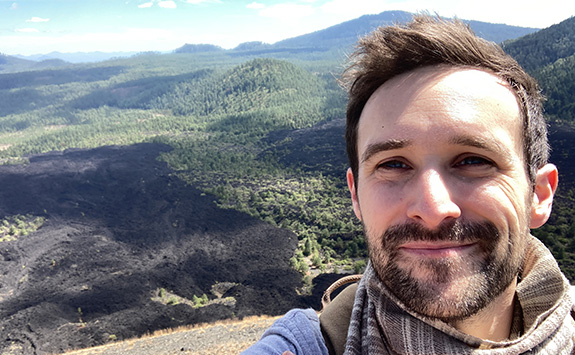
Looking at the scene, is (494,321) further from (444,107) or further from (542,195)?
(444,107)

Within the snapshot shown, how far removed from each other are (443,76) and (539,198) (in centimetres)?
59

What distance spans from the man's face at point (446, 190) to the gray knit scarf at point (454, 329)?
0.18ft

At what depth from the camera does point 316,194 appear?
3284 centimetres

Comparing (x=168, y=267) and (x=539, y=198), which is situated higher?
(x=539, y=198)

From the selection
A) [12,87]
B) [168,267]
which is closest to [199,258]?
[168,267]

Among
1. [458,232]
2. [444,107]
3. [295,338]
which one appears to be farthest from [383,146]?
[295,338]

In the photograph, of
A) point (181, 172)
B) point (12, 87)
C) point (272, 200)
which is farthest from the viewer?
point (12, 87)

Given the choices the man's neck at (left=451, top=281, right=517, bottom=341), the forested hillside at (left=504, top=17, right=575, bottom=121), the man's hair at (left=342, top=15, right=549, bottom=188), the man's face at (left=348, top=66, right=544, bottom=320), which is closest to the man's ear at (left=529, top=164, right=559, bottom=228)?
the man's hair at (left=342, top=15, right=549, bottom=188)

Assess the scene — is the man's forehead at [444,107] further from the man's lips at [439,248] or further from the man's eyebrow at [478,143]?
the man's lips at [439,248]

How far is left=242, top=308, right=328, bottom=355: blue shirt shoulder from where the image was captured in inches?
50.9

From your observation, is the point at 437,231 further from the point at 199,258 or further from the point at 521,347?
the point at 199,258

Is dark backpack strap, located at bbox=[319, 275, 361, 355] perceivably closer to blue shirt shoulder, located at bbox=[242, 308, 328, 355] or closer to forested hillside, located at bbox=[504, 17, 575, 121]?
blue shirt shoulder, located at bbox=[242, 308, 328, 355]

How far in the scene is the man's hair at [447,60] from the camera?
1.30 m

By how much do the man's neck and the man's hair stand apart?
42 cm
